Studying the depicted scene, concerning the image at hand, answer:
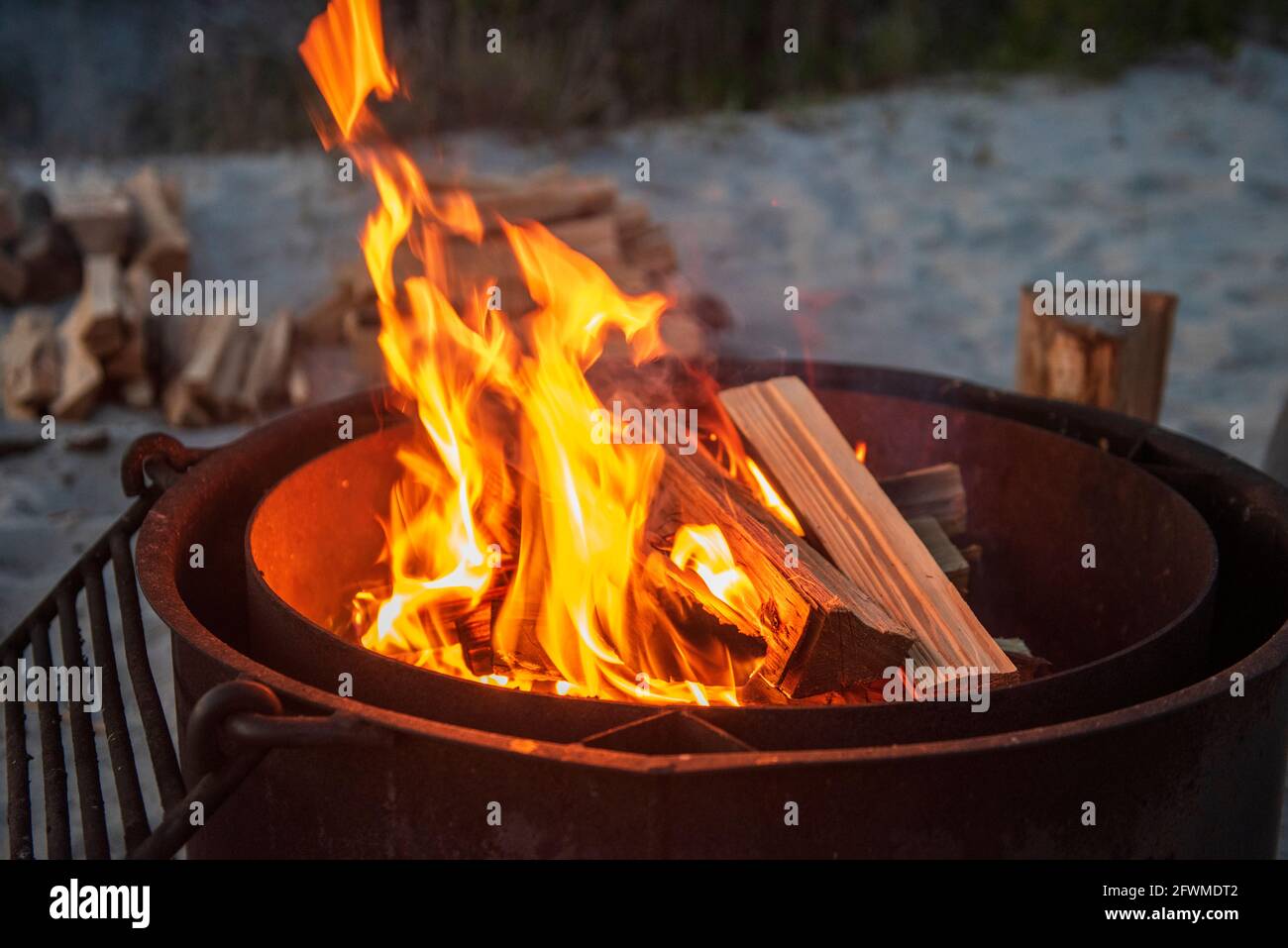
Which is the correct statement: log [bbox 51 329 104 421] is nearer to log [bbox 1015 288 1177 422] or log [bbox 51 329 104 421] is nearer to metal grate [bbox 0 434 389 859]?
metal grate [bbox 0 434 389 859]

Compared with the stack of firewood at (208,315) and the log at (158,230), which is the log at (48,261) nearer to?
the stack of firewood at (208,315)

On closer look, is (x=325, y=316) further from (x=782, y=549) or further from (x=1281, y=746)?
(x=1281, y=746)

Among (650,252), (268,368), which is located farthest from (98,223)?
(650,252)

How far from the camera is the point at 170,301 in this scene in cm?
546

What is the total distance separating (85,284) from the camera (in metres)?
5.34

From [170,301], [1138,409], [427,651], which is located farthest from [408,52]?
[427,651]

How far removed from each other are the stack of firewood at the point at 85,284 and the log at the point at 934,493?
3.31 meters

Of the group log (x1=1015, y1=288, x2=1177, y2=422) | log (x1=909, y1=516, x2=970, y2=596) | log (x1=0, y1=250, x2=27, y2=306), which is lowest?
log (x1=909, y1=516, x2=970, y2=596)

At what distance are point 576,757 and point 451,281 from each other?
3.65 m

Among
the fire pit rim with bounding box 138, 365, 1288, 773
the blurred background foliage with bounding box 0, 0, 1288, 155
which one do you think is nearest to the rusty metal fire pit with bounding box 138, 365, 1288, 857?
the fire pit rim with bounding box 138, 365, 1288, 773

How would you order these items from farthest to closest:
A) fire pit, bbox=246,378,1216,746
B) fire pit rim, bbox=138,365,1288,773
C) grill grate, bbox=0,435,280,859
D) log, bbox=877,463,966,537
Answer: log, bbox=877,463,966,537 → fire pit, bbox=246,378,1216,746 → grill grate, bbox=0,435,280,859 → fire pit rim, bbox=138,365,1288,773

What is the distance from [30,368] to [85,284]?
692mm

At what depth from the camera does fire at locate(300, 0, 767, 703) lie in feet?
6.86

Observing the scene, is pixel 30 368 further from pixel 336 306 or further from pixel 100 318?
pixel 336 306
